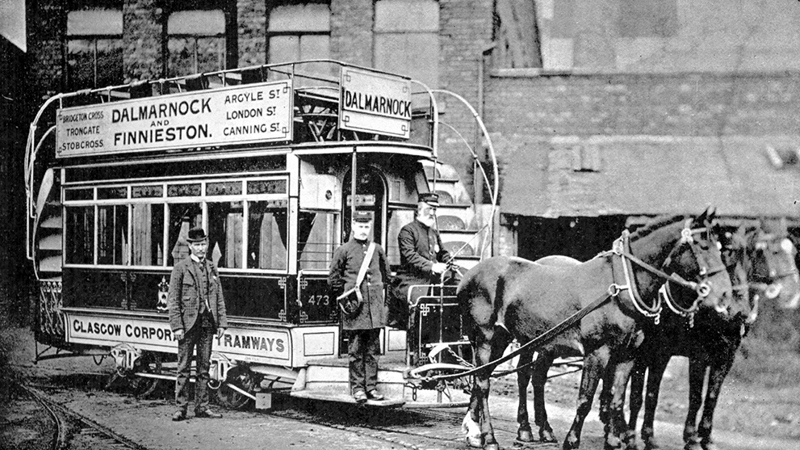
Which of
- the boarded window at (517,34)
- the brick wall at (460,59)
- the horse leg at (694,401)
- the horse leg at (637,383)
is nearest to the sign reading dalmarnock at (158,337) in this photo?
the horse leg at (637,383)

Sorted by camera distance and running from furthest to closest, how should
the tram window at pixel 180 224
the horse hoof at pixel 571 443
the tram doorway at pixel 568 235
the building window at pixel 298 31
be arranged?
1. the building window at pixel 298 31
2. the tram doorway at pixel 568 235
3. the tram window at pixel 180 224
4. the horse hoof at pixel 571 443

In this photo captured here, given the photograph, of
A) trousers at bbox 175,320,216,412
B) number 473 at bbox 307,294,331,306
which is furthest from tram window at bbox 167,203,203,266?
number 473 at bbox 307,294,331,306

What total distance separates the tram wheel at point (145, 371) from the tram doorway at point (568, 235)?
A: 191 inches

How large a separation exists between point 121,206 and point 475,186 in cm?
493

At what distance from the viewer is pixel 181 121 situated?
9.15 metres

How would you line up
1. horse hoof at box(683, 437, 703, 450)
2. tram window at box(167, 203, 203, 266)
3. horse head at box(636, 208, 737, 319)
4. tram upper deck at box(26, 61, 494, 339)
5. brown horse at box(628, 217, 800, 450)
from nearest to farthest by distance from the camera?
horse head at box(636, 208, 737, 319), brown horse at box(628, 217, 800, 450), horse hoof at box(683, 437, 703, 450), tram upper deck at box(26, 61, 494, 339), tram window at box(167, 203, 203, 266)

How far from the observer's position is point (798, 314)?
7.91 metres

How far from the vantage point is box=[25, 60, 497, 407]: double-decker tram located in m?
8.16

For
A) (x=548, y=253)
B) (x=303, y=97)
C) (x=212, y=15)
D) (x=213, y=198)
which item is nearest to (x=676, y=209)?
(x=548, y=253)

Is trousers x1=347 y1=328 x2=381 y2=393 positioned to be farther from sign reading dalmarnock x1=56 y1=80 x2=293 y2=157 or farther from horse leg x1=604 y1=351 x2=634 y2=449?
horse leg x1=604 y1=351 x2=634 y2=449

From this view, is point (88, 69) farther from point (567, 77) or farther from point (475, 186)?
point (567, 77)

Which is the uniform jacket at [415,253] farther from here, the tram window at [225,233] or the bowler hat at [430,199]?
the tram window at [225,233]

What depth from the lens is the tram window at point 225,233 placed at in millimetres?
8992

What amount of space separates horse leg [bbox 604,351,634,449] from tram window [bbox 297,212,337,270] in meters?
3.36
